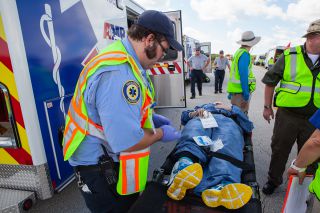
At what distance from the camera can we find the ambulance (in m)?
1.77

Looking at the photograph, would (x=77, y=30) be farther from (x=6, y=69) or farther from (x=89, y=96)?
(x=89, y=96)

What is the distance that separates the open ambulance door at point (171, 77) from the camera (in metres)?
4.65

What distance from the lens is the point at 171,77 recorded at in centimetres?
505

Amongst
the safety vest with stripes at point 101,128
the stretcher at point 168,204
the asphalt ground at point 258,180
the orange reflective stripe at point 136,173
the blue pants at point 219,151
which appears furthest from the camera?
the asphalt ground at point 258,180

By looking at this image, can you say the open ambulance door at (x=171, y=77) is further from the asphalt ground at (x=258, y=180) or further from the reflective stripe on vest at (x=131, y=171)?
the reflective stripe on vest at (x=131, y=171)

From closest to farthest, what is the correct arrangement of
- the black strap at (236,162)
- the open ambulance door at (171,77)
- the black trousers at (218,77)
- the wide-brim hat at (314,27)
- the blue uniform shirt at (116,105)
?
the blue uniform shirt at (116,105) < the black strap at (236,162) < the wide-brim hat at (314,27) < the open ambulance door at (171,77) < the black trousers at (218,77)

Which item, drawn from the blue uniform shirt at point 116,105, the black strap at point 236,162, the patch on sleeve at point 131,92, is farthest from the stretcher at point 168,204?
the patch on sleeve at point 131,92

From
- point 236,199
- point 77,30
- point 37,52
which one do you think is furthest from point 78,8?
point 236,199

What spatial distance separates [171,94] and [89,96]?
13.4 feet

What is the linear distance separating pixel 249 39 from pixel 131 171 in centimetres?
316

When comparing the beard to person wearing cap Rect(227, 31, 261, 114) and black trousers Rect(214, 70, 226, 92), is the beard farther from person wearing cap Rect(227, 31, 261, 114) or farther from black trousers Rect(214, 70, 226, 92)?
black trousers Rect(214, 70, 226, 92)

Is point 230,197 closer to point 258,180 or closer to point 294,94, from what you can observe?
point 294,94

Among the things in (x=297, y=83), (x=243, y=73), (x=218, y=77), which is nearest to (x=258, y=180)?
(x=297, y=83)

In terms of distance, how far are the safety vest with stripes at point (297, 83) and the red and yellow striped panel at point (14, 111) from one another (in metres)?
2.39
